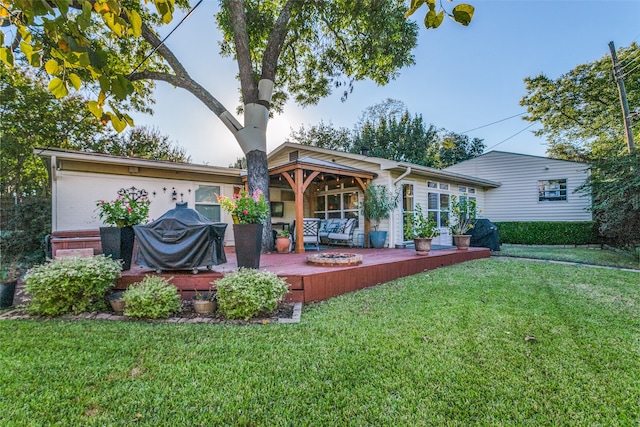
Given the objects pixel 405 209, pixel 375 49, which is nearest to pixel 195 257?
pixel 405 209

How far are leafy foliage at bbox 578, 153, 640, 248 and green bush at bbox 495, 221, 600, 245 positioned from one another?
2.55m

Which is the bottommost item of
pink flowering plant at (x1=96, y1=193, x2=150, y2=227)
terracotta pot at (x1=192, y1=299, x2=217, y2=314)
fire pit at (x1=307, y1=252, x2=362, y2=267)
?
terracotta pot at (x1=192, y1=299, x2=217, y2=314)

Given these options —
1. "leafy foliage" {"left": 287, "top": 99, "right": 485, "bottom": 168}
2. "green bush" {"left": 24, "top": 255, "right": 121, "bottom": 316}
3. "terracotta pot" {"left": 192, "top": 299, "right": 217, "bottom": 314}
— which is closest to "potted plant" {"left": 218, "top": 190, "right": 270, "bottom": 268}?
"terracotta pot" {"left": 192, "top": 299, "right": 217, "bottom": 314}

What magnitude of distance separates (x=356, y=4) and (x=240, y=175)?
5.49 metres

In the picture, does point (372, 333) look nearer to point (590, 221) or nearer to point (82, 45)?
point (82, 45)

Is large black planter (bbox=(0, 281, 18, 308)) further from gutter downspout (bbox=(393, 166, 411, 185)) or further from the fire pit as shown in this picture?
gutter downspout (bbox=(393, 166, 411, 185))

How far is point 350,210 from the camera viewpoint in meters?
9.36

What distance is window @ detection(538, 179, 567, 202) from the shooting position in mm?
12261

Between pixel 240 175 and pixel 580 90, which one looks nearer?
pixel 240 175

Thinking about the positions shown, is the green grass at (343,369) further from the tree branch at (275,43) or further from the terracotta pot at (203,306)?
the tree branch at (275,43)

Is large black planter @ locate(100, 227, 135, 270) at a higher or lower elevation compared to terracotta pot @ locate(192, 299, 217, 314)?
higher

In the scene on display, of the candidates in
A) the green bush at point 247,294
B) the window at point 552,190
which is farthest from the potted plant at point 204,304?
the window at point 552,190

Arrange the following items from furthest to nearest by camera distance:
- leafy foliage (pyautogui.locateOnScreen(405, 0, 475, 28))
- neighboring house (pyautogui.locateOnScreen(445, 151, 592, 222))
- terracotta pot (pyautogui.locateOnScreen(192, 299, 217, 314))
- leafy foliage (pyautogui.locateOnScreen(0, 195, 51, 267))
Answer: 1. neighboring house (pyautogui.locateOnScreen(445, 151, 592, 222))
2. leafy foliage (pyautogui.locateOnScreen(0, 195, 51, 267))
3. terracotta pot (pyautogui.locateOnScreen(192, 299, 217, 314))
4. leafy foliage (pyautogui.locateOnScreen(405, 0, 475, 28))

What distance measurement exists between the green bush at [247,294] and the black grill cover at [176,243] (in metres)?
0.76
